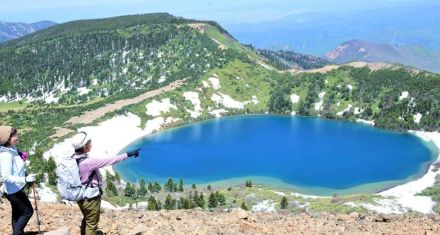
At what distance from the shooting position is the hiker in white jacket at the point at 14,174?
12.7 meters

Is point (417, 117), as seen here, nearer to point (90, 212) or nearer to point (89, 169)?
point (90, 212)

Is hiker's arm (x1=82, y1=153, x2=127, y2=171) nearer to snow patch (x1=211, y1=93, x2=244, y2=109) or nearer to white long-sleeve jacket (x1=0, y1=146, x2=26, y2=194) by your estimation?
white long-sleeve jacket (x1=0, y1=146, x2=26, y2=194)

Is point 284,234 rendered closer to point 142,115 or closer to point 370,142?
point 370,142

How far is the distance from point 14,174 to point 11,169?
0.71ft

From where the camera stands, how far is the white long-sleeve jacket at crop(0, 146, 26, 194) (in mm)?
12711

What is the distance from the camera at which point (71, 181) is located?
12656 mm

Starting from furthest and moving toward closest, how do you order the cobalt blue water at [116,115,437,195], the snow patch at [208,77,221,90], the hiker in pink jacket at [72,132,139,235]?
the snow patch at [208,77,221,90], the cobalt blue water at [116,115,437,195], the hiker in pink jacket at [72,132,139,235]

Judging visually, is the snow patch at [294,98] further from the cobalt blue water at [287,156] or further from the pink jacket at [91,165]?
the pink jacket at [91,165]

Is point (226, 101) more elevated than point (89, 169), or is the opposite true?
point (89, 169)

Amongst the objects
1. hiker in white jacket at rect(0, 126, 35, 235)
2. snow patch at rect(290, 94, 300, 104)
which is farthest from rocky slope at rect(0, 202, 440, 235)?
snow patch at rect(290, 94, 300, 104)

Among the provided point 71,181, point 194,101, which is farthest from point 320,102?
point 71,181

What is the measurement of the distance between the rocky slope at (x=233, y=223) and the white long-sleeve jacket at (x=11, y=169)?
4697 mm

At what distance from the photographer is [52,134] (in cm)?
12925

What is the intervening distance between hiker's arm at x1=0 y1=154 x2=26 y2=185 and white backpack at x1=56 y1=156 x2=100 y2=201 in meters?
1.21
